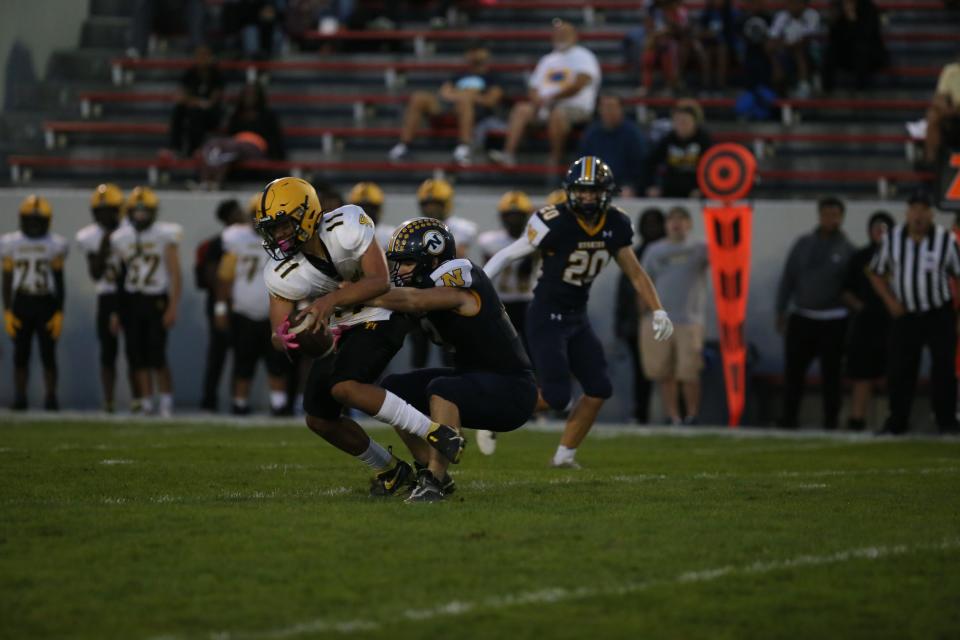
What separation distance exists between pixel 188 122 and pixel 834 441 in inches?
292

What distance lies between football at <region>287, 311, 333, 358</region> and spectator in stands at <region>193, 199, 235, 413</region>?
6.82m

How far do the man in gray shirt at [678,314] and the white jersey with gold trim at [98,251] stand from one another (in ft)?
13.2

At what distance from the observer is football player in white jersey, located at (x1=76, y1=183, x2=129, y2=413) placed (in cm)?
1252

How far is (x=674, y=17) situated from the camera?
14703mm

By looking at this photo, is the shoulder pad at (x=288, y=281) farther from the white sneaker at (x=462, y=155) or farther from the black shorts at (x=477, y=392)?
the white sneaker at (x=462, y=155)

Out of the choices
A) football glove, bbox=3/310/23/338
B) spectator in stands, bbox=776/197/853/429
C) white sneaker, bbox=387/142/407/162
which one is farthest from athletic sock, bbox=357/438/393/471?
white sneaker, bbox=387/142/407/162

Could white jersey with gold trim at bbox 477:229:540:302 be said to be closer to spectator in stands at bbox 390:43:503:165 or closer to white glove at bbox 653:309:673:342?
spectator in stands at bbox 390:43:503:165

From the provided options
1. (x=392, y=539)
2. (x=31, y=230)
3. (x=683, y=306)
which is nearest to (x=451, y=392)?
(x=392, y=539)

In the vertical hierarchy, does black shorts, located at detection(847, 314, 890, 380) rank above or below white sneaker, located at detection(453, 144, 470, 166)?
below

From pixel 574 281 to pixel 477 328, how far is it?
6.00 feet

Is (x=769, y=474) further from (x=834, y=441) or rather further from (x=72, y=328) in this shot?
(x=72, y=328)

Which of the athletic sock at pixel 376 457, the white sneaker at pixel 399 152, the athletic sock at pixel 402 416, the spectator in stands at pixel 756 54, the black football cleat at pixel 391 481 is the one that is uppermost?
the spectator in stands at pixel 756 54

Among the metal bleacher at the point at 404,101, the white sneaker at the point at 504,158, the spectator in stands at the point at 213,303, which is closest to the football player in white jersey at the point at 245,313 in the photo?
the spectator in stands at the point at 213,303

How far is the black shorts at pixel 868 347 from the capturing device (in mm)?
11609
